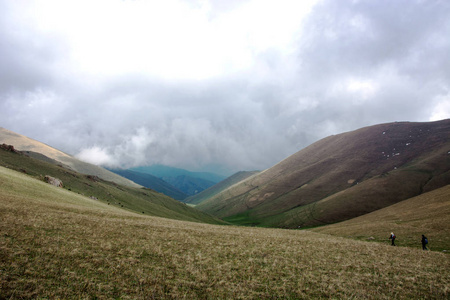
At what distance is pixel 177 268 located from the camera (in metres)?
17.4

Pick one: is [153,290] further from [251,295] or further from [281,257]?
[281,257]

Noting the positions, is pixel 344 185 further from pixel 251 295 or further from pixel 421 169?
pixel 251 295

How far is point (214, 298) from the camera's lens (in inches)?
540

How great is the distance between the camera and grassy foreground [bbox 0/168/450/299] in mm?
13672

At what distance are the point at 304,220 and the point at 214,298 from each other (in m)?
135

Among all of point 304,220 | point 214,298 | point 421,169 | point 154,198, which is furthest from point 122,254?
point 421,169

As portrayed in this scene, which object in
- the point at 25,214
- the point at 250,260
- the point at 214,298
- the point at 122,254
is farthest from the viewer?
the point at 25,214

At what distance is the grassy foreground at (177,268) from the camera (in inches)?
538

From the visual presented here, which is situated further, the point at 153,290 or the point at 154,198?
the point at 154,198

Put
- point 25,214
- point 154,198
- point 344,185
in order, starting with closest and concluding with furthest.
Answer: point 25,214
point 154,198
point 344,185

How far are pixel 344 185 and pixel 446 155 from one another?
236 feet

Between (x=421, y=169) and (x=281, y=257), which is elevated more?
(x=421, y=169)

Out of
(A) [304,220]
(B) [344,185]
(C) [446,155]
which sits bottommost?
(A) [304,220]

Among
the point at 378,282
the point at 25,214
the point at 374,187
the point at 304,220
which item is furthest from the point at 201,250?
the point at 374,187
